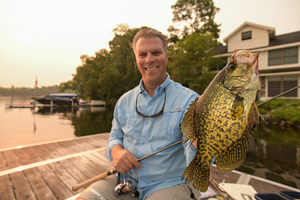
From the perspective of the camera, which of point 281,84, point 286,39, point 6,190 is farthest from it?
point 286,39

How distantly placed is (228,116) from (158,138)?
860mm

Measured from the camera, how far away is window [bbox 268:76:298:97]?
46.9 ft

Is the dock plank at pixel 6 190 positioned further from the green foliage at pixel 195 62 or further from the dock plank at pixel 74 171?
the green foliage at pixel 195 62

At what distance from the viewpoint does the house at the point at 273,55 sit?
14172 mm

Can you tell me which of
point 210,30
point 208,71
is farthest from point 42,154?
point 210,30

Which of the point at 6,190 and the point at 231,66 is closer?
the point at 231,66

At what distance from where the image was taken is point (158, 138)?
145cm

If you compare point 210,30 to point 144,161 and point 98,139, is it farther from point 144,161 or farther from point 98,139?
point 144,161

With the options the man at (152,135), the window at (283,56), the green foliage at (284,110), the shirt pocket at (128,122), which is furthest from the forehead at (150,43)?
the window at (283,56)

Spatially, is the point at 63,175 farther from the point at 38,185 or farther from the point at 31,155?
the point at 31,155

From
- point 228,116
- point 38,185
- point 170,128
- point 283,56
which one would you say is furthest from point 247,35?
point 38,185

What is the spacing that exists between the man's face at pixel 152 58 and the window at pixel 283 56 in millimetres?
18418

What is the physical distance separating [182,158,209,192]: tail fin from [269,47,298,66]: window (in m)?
19.1

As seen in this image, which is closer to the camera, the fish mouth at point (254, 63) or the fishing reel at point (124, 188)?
the fish mouth at point (254, 63)
